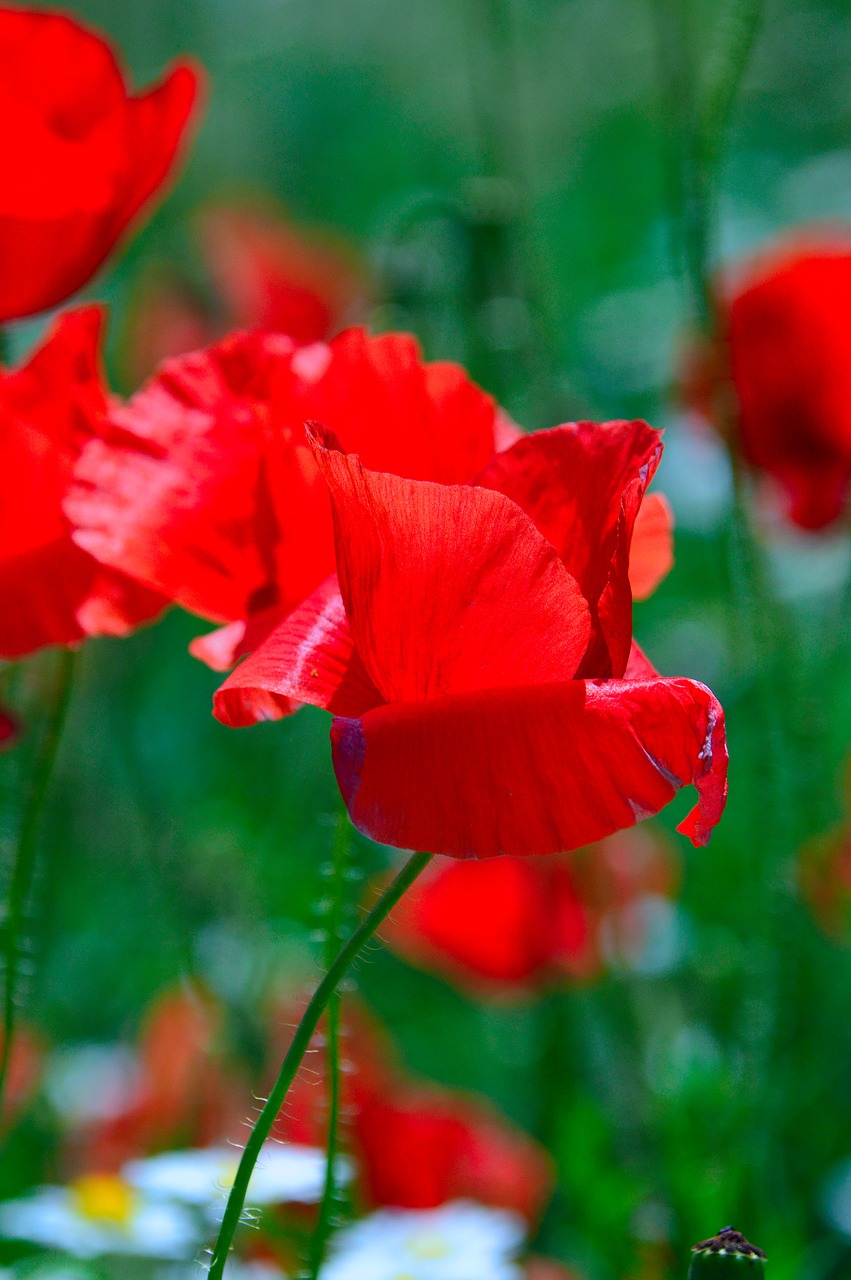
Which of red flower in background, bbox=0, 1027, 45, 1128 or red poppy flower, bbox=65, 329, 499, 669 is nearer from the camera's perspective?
Result: red poppy flower, bbox=65, 329, 499, 669

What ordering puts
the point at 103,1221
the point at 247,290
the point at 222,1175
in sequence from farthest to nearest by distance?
the point at 247,290
the point at 103,1221
the point at 222,1175

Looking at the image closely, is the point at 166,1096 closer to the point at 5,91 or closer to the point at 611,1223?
the point at 611,1223

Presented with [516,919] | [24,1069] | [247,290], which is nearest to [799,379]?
[516,919]

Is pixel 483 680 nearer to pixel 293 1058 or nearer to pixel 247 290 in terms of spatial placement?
pixel 293 1058

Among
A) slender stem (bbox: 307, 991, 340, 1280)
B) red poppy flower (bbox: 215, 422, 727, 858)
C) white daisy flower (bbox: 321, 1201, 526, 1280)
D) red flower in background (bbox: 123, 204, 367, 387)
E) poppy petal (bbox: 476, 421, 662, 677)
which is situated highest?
red flower in background (bbox: 123, 204, 367, 387)

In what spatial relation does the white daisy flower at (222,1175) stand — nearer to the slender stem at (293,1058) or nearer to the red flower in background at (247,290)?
the slender stem at (293,1058)

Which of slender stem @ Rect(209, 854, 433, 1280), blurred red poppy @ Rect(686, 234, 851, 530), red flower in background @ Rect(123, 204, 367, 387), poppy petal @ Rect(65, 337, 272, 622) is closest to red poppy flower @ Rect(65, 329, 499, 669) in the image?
poppy petal @ Rect(65, 337, 272, 622)

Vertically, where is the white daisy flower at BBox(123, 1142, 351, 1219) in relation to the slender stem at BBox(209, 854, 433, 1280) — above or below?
above

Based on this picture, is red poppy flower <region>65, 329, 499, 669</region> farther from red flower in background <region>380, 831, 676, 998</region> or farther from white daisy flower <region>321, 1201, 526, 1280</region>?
red flower in background <region>380, 831, 676, 998</region>
